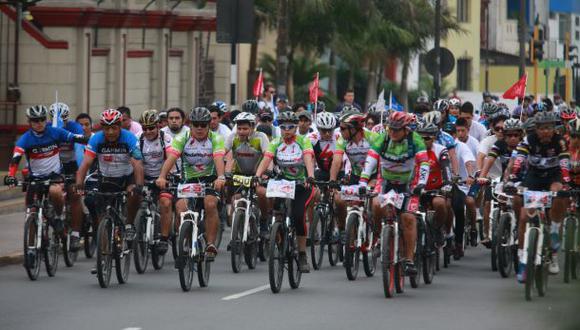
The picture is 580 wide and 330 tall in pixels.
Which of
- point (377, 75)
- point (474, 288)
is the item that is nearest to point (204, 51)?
point (377, 75)

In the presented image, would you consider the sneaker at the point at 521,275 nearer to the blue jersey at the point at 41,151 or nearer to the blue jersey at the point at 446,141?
the blue jersey at the point at 446,141

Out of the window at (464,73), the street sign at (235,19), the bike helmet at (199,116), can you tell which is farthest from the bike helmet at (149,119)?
the window at (464,73)

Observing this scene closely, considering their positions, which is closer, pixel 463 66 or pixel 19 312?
pixel 19 312

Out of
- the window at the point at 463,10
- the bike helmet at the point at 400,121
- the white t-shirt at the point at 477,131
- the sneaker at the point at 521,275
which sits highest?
the window at the point at 463,10

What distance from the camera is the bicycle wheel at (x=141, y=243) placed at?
13.7 m

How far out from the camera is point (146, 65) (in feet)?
114

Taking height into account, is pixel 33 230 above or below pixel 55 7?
below

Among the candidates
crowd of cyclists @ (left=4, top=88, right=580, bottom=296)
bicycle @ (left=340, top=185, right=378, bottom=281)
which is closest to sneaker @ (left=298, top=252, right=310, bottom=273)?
crowd of cyclists @ (left=4, top=88, right=580, bottom=296)

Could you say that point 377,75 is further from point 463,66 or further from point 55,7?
point 55,7

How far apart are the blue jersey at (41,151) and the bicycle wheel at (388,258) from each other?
13.4 ft

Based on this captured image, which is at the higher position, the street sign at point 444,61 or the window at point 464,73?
the window at point 464,73

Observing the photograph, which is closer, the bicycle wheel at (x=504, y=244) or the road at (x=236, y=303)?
the road at (x=236, y=303)

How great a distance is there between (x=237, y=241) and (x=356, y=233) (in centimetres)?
140

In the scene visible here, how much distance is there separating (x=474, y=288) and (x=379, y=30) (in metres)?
37.3
